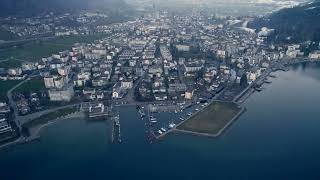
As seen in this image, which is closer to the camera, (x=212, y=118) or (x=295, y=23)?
(x=212, y=118)

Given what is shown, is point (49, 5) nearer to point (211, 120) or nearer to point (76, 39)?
point (76, 39)

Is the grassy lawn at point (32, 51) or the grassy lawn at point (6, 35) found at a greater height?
the grassy lawn at point (6, 35)

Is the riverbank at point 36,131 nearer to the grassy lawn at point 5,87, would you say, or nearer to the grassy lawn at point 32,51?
the grassy lawn at point 5,87

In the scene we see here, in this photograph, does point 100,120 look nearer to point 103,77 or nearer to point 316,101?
point 103,77

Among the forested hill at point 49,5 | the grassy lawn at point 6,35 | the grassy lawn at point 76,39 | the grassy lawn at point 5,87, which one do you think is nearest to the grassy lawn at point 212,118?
the grassy lawn at point 5,87

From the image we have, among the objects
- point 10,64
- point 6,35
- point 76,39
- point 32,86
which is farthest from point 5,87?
point 6,35
